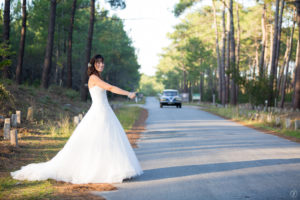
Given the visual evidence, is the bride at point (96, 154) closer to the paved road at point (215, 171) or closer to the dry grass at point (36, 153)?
the dry grass at point (36, 153)

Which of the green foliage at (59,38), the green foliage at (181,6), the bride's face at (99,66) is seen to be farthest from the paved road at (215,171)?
the green foliage at (181,6)

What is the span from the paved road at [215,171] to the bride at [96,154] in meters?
0.35

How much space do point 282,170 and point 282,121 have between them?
12518mm

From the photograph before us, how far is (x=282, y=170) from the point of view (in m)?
7.86

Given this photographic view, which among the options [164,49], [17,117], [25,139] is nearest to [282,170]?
[25,139]

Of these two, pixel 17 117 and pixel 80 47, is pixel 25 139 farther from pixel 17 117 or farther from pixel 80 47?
pixel 80 47

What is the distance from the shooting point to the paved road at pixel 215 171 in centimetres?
596

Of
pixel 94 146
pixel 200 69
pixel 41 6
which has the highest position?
pixel 41 6

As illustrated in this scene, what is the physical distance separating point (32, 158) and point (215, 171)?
4474mm

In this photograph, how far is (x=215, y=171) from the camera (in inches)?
309

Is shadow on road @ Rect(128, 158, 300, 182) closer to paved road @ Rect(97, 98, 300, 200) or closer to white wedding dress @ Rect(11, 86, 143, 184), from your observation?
paved road @ Rect(97, 98, 300, 200)

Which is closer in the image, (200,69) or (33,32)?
(33,32)

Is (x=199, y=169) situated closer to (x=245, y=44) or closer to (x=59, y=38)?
(x=59, y=38)

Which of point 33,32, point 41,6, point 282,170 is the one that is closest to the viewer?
point 282,170
